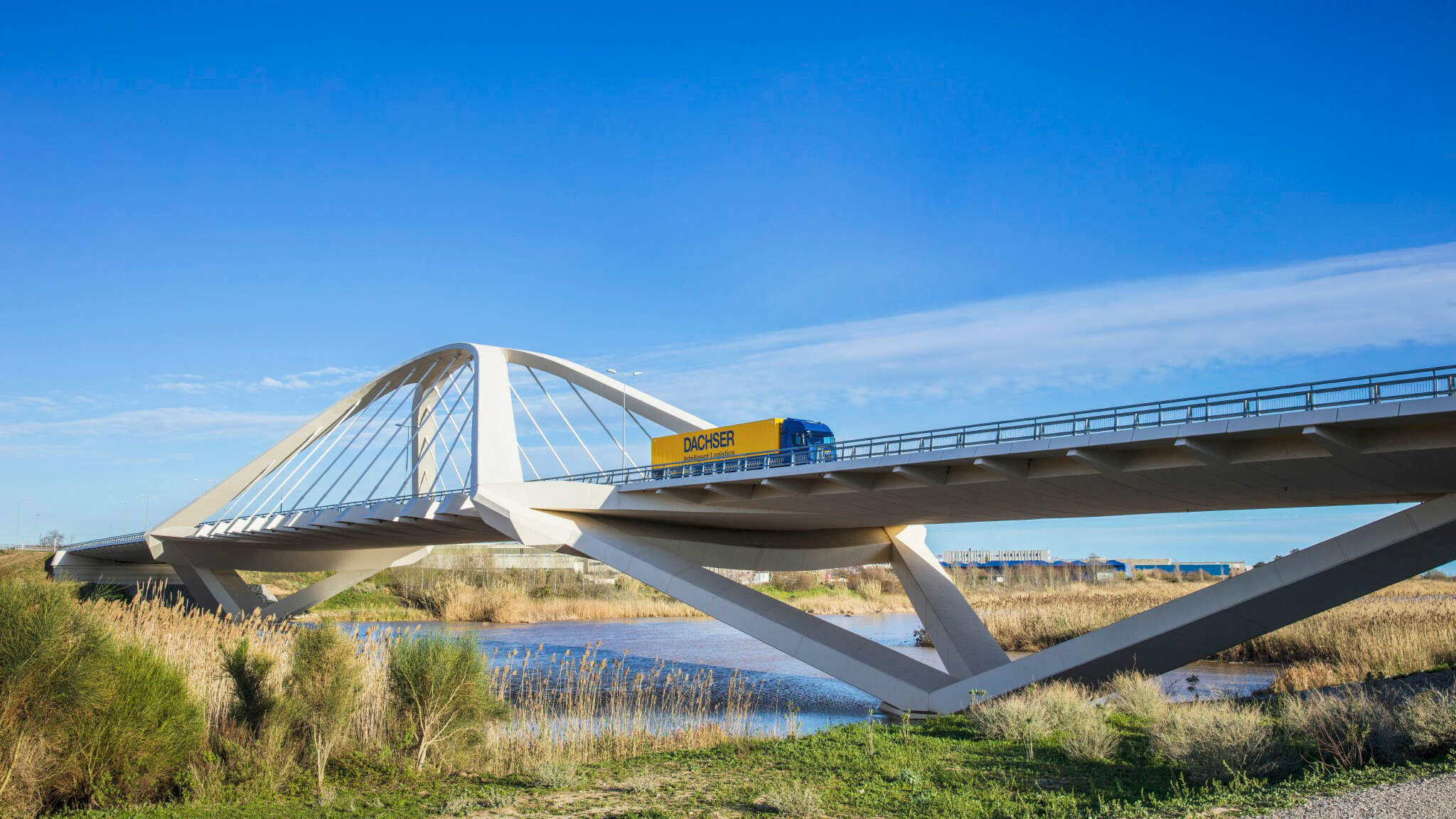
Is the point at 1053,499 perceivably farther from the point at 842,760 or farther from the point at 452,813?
the point at 452,813

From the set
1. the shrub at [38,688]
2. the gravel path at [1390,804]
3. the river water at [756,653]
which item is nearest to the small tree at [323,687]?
the river water at [756,653]

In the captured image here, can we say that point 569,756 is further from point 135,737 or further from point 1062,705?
point 1062,705

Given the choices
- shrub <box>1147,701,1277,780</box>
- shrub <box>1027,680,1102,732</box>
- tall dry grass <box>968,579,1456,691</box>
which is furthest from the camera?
tall dry grass <box>968,579,1456,691</box>

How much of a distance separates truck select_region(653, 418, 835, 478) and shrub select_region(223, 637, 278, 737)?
13416mm

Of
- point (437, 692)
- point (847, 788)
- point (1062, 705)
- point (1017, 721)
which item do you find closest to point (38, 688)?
point (437, 692)

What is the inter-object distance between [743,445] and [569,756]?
663 inches

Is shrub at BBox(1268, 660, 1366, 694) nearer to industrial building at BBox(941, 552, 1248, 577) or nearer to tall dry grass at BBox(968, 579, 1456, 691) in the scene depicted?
tall dry grass at BBox(968, 579, 1456, 691)

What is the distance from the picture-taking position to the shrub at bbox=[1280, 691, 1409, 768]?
11344 mm

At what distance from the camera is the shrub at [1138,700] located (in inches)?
688

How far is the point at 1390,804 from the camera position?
343 inches

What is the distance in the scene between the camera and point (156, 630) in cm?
1952

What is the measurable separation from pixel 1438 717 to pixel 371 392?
47.1 m

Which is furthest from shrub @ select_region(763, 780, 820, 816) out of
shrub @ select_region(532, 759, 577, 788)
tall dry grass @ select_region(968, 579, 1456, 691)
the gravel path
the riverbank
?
tall dry grass @ select_region(968, 579, 1456, 691)

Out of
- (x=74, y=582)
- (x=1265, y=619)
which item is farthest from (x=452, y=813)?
(x=1265, y=619)
